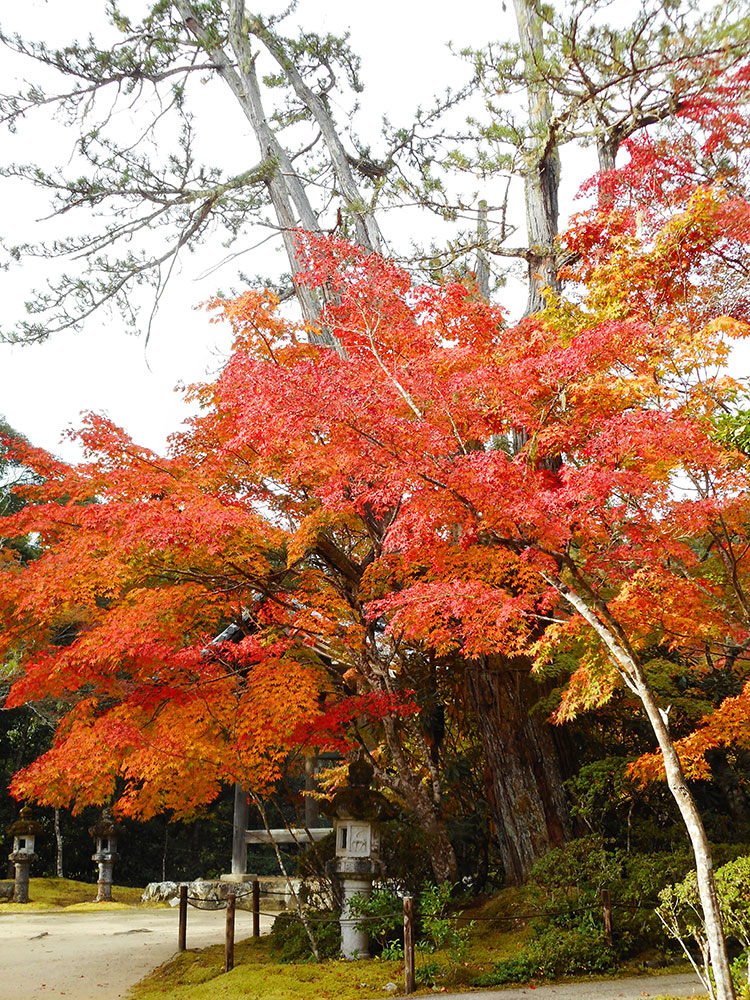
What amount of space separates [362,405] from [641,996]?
538 cm

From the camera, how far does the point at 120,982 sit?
9.02 meters

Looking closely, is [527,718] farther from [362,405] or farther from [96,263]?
[96,263]

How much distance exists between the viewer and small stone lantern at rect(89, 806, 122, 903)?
17.0 meters

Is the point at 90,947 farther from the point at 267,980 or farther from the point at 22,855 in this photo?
the point at 22,855

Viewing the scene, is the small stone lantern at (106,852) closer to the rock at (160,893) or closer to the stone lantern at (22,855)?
the rock at (160,893)

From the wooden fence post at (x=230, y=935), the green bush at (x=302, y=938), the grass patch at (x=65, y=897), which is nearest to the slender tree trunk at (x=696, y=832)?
the green bush at (x=302, y=938)

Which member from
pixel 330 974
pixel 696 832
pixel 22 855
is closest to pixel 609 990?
pixel 696 832

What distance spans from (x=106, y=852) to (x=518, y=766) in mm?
11905

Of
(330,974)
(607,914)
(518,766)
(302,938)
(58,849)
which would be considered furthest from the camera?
(58,849)

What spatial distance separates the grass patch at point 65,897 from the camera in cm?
1606

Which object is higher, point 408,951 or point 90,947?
point 408,951

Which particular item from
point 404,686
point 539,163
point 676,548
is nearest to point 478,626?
point 676,548

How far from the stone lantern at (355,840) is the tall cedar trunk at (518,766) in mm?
1458

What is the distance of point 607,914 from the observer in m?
7.52
